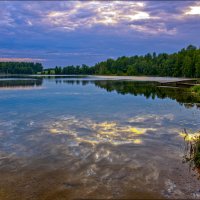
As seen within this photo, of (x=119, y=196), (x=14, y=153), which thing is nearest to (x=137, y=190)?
(x=119, y=196)

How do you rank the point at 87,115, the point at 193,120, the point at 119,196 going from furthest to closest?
the point at 87,115 < the point at 193,120 < the point at 119,196

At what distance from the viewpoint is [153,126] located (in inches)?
953

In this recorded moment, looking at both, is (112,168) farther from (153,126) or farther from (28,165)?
(153,126)

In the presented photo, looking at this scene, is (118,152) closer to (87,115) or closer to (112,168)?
(112,168)

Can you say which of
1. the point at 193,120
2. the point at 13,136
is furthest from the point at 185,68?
the point at 13,136

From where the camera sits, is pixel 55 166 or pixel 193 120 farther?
pixel 193 120

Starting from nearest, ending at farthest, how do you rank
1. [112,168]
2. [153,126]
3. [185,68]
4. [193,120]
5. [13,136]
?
[112,168]
[13,136]
[153,126]
[193,120]
[185,68]

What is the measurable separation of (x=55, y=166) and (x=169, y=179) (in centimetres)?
554

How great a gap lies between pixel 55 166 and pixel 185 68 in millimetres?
138392

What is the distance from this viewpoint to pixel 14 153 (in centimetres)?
1639

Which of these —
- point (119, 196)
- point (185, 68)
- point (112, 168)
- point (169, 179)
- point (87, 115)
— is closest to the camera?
point (119, 196)

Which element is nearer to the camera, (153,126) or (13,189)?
(13,189)

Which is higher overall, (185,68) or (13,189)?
(185,68)

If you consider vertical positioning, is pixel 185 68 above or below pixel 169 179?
above
